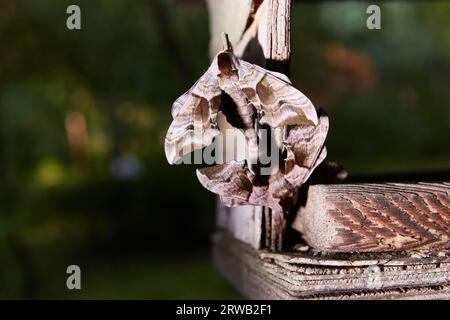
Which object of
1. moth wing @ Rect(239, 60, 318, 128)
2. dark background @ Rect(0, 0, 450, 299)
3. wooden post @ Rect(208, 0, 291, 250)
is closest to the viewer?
moth wing @ Rect(239, 60, 318, 128)

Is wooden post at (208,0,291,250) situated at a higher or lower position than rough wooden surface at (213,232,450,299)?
higher

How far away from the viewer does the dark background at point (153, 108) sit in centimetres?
489

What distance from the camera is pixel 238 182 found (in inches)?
45.6

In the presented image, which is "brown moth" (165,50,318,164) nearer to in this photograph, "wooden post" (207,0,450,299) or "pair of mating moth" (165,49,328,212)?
"pair of mating moth" (165,49,328,212)

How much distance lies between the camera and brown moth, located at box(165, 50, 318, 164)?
1125mm

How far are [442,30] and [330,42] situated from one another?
2.12 meters

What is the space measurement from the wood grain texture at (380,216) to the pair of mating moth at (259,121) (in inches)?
3.1

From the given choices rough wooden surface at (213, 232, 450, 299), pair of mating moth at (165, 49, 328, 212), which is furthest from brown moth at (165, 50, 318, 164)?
rough wooden surface at (213, 232, 450, 299)

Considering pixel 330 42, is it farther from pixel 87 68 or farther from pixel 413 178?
pixel 413 178

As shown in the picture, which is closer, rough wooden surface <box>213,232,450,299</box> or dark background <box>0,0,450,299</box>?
rough wooden surface <box>213,232,450,299</box>

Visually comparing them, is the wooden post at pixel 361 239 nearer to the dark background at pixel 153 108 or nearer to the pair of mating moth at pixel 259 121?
the pair of mating moth at pixel 259 121

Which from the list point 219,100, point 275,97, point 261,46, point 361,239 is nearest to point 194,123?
point 219,100

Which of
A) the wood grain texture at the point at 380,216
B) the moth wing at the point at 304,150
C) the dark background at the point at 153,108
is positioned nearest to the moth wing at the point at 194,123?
the moth wing at the point at 304,150

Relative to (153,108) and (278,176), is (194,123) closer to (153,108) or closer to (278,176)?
(278,176)
